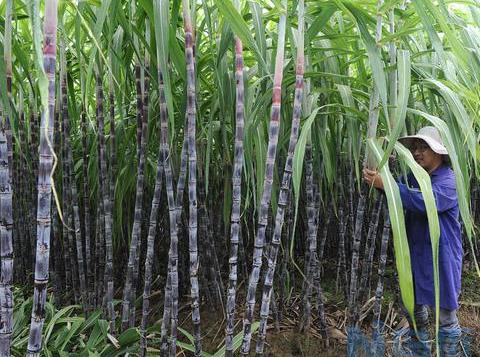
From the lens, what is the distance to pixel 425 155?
1.11 metres

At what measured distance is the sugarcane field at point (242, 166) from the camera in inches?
29.2

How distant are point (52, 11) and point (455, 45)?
1.89 ft

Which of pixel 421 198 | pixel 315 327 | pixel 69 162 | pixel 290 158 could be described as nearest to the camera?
pixel 290 158

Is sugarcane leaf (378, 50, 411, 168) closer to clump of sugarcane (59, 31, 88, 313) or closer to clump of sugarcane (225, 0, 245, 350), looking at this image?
clump of sugarcane (225, 0, 245, 350)

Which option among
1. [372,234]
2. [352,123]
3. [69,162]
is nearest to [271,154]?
[352,123]

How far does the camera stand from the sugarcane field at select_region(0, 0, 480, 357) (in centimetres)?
74

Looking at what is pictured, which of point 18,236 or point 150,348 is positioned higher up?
point 18,236

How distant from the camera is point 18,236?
5.26ft

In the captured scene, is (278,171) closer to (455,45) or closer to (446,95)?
(446,95)

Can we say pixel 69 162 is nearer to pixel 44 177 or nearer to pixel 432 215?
pixel 44 177

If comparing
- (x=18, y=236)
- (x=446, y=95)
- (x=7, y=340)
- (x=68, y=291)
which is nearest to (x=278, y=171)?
(x=446, y=95)

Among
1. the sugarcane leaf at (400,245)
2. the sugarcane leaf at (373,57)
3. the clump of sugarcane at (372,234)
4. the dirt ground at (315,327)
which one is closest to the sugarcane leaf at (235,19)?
the sugarcane leaf at (373,57)

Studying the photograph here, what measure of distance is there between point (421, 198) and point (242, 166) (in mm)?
409

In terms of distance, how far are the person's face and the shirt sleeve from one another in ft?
0.23
